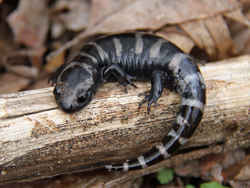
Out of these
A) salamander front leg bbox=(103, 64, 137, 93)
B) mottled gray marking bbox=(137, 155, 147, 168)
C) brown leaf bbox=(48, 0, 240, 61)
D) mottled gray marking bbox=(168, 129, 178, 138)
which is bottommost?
mottled gray marking bbox=(137, 155, 147, 168)

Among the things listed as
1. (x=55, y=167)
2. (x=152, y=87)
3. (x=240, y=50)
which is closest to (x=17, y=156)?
(x=55, y=167)

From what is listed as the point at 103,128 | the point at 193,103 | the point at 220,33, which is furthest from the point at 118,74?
the point at 220,33

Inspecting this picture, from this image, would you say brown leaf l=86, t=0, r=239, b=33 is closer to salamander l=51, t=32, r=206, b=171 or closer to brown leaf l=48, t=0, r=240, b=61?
brown leaf l=48, t=0, r=240, b=61

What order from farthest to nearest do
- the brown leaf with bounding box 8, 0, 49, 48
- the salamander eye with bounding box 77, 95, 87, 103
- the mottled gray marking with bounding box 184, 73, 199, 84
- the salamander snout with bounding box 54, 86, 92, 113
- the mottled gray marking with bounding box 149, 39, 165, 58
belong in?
the brown leaf with bounding box 8, 0, 49, 48 → the mottled gray marking with bounding box 149, 39, 165, 58 → the mottled gray marking with bounding box 184, 73, 199, 84 → the salamander eye with bounding box 77, 95, 87, 103 → the salamander snout with bounding box 54, 86, 92, 113

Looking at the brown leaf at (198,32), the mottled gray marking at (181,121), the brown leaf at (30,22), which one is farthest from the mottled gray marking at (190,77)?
the brown leaf at (30,22)

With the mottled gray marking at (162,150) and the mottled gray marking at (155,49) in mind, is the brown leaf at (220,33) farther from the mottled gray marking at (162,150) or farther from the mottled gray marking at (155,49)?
the mottled gray marking at (162,150)

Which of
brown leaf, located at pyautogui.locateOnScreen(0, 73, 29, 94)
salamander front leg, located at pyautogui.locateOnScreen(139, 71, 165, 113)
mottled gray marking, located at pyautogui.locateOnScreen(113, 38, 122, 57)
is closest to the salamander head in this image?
mottled gray marking, located at pyautogui.locateOnScreen(113, 38, 122, 57)
